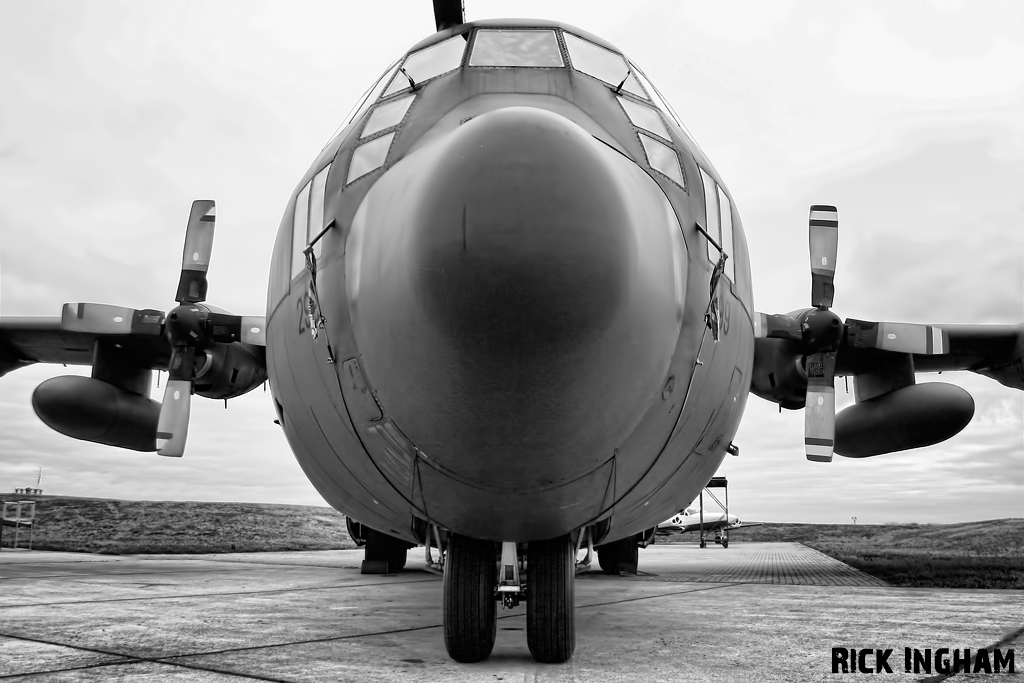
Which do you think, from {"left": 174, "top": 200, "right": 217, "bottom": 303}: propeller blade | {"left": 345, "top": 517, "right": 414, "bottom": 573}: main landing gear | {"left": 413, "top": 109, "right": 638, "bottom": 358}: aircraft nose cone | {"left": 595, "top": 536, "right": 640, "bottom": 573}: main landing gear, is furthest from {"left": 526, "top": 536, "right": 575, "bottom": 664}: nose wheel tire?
{"left": 595, "top": 536, "right": 640, "bottom": 573}: main landing gear

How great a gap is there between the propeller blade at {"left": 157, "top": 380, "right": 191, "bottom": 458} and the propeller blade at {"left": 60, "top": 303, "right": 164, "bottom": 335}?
1.11 metres

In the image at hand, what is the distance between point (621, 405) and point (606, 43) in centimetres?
293

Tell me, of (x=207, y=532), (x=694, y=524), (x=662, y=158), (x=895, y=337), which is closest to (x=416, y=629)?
(x=662, y=158)

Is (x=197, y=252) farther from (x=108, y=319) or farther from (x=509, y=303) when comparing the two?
(x=509, y=303)

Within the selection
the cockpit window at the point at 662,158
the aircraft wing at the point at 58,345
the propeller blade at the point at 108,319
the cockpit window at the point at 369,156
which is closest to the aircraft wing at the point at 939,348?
the cockpit window at the point at 662,158

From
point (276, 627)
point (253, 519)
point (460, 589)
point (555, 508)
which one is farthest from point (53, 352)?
point (253, 519)

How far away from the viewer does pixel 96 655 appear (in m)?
4.77

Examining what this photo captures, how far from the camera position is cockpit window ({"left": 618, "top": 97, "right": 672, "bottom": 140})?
4.26 m

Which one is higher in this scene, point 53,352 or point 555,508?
point 53,352

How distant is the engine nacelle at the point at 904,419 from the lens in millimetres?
8477

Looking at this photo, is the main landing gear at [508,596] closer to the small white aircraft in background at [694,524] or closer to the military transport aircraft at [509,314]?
the military transport aircraft at [509,314]

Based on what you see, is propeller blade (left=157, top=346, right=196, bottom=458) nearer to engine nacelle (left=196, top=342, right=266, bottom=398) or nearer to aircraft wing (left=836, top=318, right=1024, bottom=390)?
engine nacelle (left=196, top=342, right=266, bottom=398)

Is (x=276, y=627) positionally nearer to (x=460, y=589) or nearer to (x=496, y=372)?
(x=460, y=589)

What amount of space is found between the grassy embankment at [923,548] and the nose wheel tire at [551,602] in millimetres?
10376
